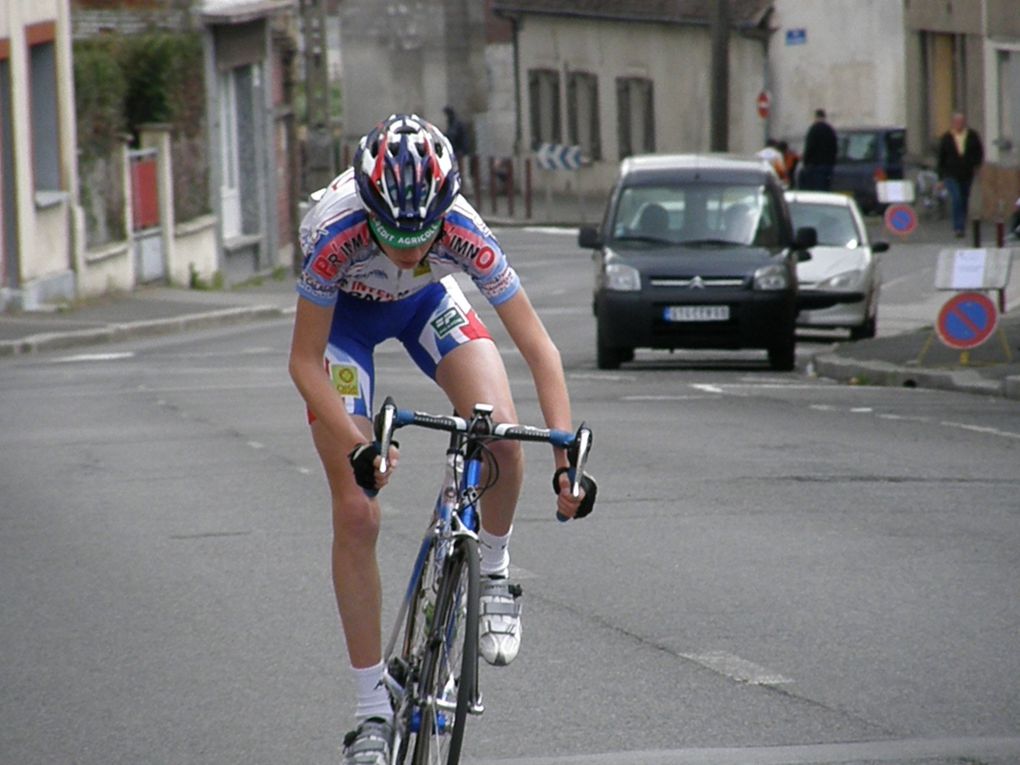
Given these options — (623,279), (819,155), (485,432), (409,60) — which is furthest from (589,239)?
(409,60)

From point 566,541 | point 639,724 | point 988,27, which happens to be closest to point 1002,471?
point 566,541

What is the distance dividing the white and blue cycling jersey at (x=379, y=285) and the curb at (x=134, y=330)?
1999cm

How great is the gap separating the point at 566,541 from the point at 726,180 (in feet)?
38.8

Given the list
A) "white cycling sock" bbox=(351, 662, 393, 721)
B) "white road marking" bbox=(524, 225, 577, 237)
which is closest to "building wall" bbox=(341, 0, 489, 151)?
"white road marking" bbox=(524, 225, 577, 237)

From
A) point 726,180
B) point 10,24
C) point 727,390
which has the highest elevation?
point 10,24

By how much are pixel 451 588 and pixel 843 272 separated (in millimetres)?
20023

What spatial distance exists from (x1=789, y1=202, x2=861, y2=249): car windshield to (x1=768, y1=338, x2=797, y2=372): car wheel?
4.52 m

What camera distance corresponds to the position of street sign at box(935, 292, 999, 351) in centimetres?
1920

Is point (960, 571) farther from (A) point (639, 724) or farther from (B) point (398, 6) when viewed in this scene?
(B) point (398, 6)

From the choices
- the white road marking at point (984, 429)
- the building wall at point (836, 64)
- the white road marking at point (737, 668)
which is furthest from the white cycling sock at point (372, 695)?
the building wall at point (836, 64)

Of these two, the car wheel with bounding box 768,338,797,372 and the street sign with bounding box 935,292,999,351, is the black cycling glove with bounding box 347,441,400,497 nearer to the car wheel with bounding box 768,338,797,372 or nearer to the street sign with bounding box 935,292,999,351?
the street sign with bounding box 935,292,999,351

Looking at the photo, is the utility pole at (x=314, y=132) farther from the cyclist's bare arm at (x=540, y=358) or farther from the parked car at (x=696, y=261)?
the cyclist's bare arm at (x=540, y=358)

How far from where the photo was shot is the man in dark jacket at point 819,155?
41844mm

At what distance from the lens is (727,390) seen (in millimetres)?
18453
